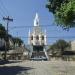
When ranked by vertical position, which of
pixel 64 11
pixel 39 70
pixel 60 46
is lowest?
pixel 39 70

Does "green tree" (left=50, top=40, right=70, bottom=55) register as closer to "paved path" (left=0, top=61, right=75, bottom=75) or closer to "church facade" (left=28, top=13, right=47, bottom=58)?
"church facade" (left=28, top=13, right=47, bottom=58)

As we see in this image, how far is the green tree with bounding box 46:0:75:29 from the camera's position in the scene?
20.6m

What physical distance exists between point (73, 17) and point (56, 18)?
7.78ft

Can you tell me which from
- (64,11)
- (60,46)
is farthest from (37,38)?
(64,11)

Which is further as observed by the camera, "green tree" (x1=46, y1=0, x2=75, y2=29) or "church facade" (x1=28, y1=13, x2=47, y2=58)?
"church facade" (x1=28, y1=13, x2=47, y2=58)

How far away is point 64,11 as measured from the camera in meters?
→ 21.5

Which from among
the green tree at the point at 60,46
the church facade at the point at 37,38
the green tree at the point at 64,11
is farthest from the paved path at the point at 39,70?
the church facade at the point at 37,38

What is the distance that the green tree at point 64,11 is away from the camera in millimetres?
20619

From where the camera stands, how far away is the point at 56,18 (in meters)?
24.6

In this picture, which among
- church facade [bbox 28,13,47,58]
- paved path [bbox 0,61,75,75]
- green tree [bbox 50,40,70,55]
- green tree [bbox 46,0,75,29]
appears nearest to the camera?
green tree [bbox 46,0,75,29]

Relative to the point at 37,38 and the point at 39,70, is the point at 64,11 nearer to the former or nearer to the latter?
the point at 39,70

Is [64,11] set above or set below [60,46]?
above

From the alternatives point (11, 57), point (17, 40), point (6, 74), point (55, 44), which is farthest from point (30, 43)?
point (6, 74)

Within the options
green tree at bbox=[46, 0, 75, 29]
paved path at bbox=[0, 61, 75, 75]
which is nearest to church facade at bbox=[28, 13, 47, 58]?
paved path at bbox=[0, 61, 75, 75]
